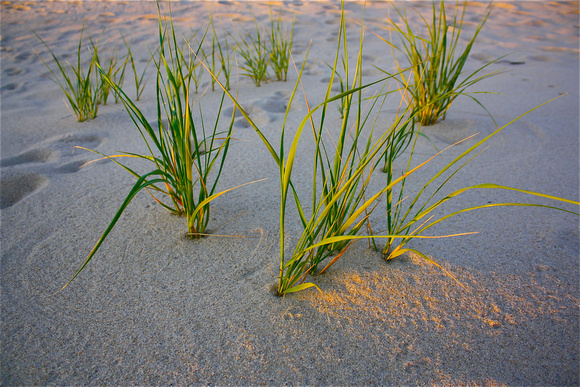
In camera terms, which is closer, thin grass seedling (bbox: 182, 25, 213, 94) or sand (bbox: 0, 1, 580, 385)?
sand (bbox: 0, 1, 580, 385)

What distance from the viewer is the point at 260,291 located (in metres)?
0.90

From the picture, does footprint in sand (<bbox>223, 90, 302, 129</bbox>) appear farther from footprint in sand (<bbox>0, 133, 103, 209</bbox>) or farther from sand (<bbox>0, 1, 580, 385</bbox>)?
footprint in sand (<bbox>0, 133, 103, 209</bbox>)

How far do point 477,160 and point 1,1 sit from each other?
6.22 metres

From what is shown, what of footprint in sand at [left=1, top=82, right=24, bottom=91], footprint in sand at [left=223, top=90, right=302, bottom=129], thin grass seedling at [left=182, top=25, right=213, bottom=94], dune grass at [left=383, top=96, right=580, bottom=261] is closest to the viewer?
dune grass at [left=383, top=96, right=580, bottom=261]

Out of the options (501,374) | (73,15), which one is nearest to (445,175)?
(501,374)

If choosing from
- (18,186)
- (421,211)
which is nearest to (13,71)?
(18,186)

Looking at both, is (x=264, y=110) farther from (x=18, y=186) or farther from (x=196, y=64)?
(x=18, y=186)

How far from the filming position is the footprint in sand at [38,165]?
1337 millimetres

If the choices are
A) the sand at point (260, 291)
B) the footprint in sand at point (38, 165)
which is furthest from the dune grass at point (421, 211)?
the footprint in sand at point (38, 165)

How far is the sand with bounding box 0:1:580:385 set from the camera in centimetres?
75

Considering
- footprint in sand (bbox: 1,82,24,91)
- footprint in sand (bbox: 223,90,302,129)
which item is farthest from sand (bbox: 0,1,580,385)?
footprint in sand (bbox: 1,82,24,91)

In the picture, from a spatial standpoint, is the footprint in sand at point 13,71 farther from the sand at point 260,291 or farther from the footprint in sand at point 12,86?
the sand at point 260,291

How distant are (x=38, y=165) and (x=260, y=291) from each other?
3.99 feet

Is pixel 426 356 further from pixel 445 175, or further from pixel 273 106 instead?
pixel 273 106
